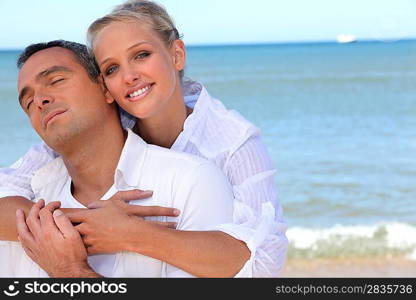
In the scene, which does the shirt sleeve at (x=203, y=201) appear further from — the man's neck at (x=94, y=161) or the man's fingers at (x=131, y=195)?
A: the man's neck at (x=94, y=161)

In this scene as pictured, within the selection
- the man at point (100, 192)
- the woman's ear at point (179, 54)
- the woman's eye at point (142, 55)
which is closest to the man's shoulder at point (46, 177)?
the man at point (100, 192)

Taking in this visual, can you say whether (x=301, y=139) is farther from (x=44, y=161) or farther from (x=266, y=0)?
(x=266, y=0)

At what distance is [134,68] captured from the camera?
2.98m

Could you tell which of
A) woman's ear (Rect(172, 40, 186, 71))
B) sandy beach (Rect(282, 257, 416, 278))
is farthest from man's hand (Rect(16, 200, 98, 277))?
sandy beach (Rect(282, 257, 416, 278))

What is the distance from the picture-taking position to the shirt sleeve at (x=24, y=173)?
306cm

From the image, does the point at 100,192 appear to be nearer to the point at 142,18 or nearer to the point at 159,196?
the point at 159,196

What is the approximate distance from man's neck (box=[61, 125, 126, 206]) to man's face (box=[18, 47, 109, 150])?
0.06 metres

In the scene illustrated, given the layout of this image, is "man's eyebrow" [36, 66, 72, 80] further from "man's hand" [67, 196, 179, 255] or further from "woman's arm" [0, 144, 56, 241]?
"man's hand" [67, 196, 179, 255]

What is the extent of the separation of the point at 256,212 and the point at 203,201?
0.20m

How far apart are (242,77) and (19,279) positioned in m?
22.5

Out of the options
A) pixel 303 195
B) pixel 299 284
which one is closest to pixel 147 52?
pixel 299 284

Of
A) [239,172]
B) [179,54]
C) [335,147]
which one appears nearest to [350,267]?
[179,54]

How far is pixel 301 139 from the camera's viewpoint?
40.9 feet

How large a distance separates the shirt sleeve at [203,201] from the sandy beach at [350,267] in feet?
13.7
